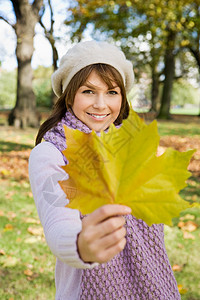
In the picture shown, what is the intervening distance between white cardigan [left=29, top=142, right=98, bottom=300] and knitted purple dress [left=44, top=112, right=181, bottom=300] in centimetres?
9

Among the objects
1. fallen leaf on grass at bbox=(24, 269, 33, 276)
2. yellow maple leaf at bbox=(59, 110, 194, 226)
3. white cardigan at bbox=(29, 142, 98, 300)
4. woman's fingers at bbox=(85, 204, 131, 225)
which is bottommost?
fallen leaf on grass at bbox=(24, 269, 33, 276)

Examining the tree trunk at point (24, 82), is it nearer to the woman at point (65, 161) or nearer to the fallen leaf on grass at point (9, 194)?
the fallen leaf on grass at point (9, 194)

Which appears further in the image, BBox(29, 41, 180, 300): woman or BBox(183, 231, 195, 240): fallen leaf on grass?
BBox(183, 231, 195, 240): fallen leaf on grass

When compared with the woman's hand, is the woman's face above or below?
above

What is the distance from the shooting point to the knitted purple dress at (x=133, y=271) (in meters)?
1.24

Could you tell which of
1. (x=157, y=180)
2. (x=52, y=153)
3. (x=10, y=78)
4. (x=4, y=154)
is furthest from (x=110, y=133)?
(x=10, y=78)

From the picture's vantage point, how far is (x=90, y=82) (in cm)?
131

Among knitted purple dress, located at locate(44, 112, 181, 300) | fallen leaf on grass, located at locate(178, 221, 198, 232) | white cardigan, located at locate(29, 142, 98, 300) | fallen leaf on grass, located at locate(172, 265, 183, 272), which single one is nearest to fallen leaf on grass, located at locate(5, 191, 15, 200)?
fallen leaf on grass, located at locate(178, 221, 198, 232)

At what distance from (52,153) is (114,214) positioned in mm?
666

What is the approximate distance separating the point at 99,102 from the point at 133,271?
769mm

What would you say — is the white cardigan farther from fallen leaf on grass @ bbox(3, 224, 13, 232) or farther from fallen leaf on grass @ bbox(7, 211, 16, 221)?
fallen leaf on grass @ bbox(7, 211, 16, 221)

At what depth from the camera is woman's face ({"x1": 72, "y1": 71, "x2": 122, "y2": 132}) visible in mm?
1302

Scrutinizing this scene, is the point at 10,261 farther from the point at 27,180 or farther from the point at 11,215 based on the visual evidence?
the point at 27,180

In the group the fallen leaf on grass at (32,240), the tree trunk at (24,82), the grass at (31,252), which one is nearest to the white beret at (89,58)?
the grass at (31,252)
